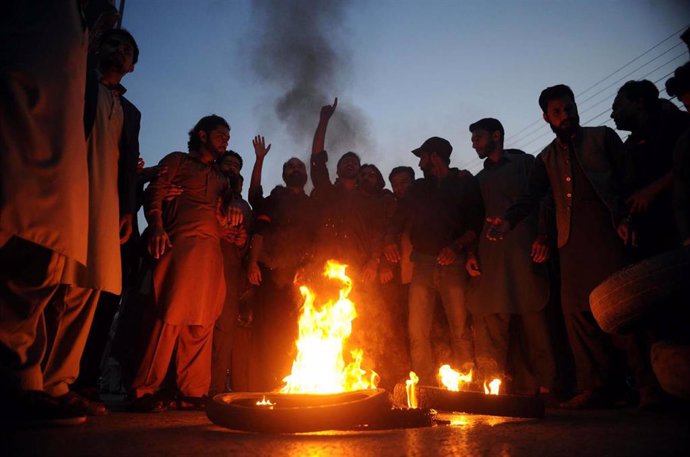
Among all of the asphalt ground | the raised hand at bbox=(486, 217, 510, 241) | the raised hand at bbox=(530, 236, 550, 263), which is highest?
the raised hand at bbox=(486, 217, 510, 241)

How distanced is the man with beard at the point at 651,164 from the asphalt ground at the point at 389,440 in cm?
175

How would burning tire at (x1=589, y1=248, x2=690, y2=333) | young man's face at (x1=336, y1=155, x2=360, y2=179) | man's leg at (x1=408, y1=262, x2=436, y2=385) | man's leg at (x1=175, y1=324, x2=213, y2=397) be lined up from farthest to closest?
young man's face at (x1=336, y1=155, x2=360, y2=179) < man's leg at (x1=408, y1=262, x2=436, y2=385) < man's leg at (x1=175, y1=324, x2=213, y2=397) < burning tire at (x1=589, y1=248, x2=690, y2=333)

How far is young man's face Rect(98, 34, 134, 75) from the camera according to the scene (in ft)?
14.5

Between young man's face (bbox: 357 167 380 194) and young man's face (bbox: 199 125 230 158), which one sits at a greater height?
young man's face (bbox: 357 167 380 194)

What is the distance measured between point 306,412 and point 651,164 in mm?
4070

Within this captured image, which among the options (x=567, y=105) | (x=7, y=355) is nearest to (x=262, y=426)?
(x=7, y=355)

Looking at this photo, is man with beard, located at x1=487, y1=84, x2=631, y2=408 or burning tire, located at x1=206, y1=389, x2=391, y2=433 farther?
man with beard, located at x1=487, y1=84, x2=631, y2=408

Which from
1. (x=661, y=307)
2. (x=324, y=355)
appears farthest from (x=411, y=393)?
(x=661, y=307)

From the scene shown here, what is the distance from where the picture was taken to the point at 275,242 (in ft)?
21.8

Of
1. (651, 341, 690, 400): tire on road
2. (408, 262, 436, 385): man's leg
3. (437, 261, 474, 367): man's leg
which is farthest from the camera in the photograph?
(408, 262, 436, 385): man's leg

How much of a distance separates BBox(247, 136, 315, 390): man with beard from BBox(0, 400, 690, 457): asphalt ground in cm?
291

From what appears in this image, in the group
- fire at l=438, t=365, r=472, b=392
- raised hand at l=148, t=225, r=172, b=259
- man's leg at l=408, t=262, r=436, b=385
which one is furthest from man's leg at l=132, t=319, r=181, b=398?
man's leg at l=408, t=262, r=436, b=385

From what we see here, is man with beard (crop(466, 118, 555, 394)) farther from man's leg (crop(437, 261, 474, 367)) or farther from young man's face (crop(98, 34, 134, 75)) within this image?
young man's face (crop(98, 34, 134, 75))

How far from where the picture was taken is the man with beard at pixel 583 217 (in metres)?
4.47
